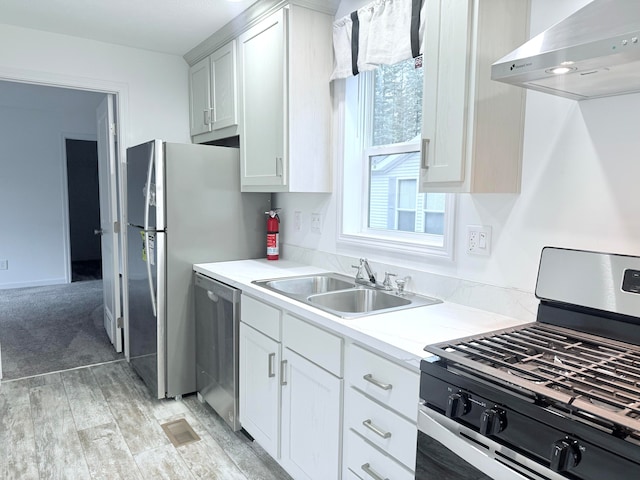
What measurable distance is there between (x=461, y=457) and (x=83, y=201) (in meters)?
8.31

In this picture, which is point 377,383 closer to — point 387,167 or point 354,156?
point 387,167

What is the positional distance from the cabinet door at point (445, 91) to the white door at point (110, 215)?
2.57 metres

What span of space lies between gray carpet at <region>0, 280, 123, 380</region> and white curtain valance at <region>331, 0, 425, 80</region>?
9.22 ft

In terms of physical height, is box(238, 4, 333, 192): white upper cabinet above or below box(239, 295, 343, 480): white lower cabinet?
above

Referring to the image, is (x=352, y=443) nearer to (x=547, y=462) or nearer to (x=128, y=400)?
(x=547, y=462)

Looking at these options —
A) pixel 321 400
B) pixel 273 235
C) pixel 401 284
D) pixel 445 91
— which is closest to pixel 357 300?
pixel 401 284

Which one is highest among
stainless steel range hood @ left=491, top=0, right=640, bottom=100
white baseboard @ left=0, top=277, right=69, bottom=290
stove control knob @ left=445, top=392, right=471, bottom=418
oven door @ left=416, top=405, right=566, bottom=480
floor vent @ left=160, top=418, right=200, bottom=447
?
stainless steel range hood @ left=491, top=0, right=640, bottom=100

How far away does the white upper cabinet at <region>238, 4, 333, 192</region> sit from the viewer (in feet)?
7.79

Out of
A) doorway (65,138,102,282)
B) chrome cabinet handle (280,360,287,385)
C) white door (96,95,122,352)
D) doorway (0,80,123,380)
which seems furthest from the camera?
doorway (65,138,102,282)

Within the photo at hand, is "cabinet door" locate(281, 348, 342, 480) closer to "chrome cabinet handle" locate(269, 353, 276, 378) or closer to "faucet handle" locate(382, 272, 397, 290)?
"chrome cabinet handle" locate(269, 353, 276, 378)

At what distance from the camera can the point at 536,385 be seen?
39.7 inches

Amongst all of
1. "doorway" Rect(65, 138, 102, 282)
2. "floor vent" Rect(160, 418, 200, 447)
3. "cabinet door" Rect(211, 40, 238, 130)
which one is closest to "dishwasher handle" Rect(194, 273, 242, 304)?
"floor vent" Rect(160, 418, 200, 447)

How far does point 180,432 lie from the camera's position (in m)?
2.47

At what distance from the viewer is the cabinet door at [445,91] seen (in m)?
1.49
